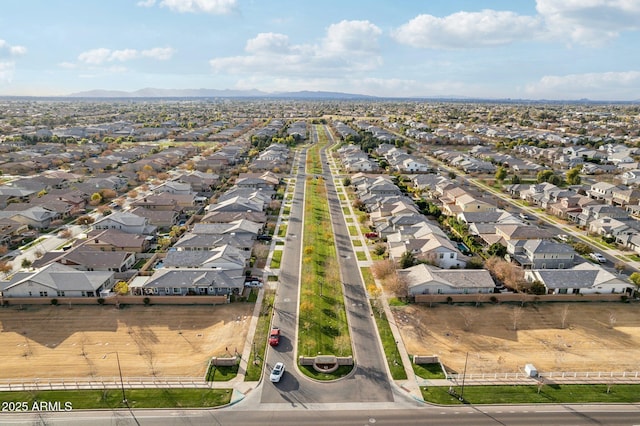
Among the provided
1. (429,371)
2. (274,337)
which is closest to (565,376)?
(429,371)

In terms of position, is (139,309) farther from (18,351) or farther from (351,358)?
(351,358)

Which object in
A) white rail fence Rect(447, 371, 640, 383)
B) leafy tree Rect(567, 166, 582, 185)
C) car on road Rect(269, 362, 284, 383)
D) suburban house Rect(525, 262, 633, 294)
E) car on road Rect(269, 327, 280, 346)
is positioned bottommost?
white rail fence Rect(447, 371, 640, 383)

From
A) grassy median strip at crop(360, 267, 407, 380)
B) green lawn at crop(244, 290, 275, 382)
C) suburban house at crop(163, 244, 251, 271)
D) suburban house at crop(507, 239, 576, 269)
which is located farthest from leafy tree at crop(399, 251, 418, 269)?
suburban house at crop(163, 244, 251, 271)

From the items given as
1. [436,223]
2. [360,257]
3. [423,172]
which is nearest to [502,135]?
[423,172]

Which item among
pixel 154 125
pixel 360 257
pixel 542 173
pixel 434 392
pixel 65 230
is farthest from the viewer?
pixel 154 125

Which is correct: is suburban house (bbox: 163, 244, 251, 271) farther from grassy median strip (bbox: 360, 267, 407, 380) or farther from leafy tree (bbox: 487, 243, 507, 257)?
leafy tree (bbox: 487, 243, 507, 257)

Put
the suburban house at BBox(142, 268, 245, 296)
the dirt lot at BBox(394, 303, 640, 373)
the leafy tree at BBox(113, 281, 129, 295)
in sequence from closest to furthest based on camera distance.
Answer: the dirt lot at BBox(394, 303, 640, 373) < the leafy tree at BBox(113, 281, 129, 295) < the suburban house at BBox(142, 268, 245, 296)

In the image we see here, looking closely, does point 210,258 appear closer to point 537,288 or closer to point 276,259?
point 276,259
